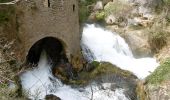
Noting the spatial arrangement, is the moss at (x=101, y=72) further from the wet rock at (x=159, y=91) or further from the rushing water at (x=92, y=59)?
the wet rock at (x=159, y=91)

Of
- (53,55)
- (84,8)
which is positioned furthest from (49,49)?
(84,8)

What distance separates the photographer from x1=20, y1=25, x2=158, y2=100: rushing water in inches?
695

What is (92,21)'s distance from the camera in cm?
2966

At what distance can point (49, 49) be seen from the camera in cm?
2078

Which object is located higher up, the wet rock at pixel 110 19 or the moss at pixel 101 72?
the wet rock at pixel 110 19

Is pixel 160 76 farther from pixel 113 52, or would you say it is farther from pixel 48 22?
pixel 113 52

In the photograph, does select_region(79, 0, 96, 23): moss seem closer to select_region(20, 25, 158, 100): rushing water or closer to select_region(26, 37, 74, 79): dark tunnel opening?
select_region(20, 25, 158, 100): rushing water

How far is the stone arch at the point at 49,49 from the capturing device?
65.7 ft

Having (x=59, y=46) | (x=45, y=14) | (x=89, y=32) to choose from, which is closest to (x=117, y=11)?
(x=89, y=32)

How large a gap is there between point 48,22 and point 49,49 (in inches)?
106

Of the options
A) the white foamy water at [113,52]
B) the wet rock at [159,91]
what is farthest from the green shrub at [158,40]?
the wet rock at [159,91]

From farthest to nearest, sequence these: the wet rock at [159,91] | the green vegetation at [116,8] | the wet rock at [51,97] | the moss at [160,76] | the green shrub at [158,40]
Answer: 1. the green vegetation at [116,8]
2. the green shrub at [158,40]
3. the wet rock at [51,97]
4. the moss at [160,76]
5. the wet rock at [159,91]

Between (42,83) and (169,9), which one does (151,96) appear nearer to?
(42,83)

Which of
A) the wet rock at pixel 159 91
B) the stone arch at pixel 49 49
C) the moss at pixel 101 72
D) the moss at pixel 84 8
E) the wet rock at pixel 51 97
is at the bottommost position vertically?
the wet rock at pixel 51 97
